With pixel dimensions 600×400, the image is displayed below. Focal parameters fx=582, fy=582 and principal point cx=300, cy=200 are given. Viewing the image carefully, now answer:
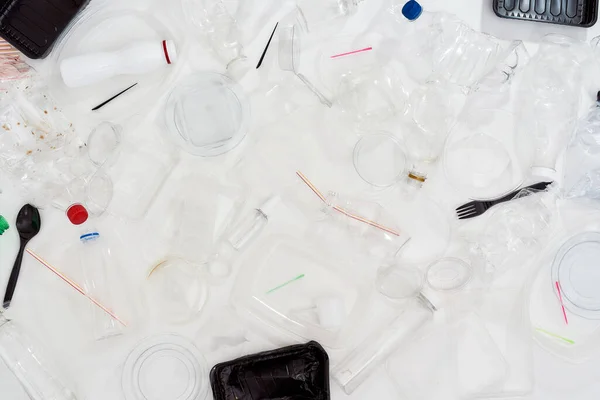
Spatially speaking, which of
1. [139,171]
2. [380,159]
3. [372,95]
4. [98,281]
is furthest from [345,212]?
[98,281]

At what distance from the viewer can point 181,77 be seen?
4.30 feet

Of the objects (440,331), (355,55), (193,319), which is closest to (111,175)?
(193,319)

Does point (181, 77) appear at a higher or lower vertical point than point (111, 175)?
higher

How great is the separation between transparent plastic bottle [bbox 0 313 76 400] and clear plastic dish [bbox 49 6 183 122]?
20.3 inches

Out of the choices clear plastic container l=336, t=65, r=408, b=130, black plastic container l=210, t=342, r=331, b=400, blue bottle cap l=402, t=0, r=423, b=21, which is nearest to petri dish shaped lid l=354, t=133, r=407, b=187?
clear plastic container l=336, t=65, r=408, b=130

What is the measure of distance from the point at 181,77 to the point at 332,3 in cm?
38

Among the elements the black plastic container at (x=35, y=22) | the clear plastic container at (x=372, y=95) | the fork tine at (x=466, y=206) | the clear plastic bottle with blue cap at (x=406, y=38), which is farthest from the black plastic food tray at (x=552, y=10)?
the black plastic container at (x=35, y=22)

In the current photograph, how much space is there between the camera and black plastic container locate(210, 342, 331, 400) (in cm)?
128

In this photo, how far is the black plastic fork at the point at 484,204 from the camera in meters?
1.31

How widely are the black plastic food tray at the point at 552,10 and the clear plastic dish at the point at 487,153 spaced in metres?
0.23

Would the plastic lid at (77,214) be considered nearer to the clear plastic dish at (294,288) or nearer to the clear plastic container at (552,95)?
the clear plastic dish at (294,288)

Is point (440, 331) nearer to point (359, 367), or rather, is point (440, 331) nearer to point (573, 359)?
point (359, 367)

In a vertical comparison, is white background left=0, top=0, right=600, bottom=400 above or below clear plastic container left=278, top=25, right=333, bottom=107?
below

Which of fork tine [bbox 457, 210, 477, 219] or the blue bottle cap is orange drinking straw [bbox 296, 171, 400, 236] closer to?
fork tine [bbox 457, 210, 477, 219]
